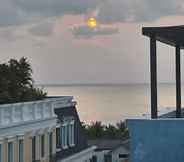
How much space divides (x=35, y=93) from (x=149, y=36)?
1951 centimetres

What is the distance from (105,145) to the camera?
185ft

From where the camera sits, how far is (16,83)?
107 feet

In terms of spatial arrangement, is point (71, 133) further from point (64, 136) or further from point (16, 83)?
point (16, 83)

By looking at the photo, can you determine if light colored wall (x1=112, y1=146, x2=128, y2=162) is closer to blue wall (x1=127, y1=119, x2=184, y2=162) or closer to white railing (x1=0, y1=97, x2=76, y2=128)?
white railing (x1=0, y1=97, x2=76, y2=128)

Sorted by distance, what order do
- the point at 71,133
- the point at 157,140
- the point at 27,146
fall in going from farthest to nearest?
the point at 71,133
the point at 27,146
the point at 157,140

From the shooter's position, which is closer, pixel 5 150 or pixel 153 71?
pixel 153 71

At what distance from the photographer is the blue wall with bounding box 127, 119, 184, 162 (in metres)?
15.6

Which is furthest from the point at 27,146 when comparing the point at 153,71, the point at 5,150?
the point at 153,71

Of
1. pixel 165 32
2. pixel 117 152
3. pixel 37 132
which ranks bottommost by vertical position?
pixel 117 152

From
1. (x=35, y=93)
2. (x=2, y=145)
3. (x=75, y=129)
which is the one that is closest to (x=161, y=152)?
(x=2, y=145)

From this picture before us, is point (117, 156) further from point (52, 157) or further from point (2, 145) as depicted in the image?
point (2, 145)

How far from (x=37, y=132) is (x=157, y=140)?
636 inches

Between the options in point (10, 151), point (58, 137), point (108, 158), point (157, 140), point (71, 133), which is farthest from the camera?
point (108, 158)

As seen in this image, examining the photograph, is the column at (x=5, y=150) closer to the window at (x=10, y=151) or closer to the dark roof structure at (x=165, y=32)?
the window at (x=10, y=151)
